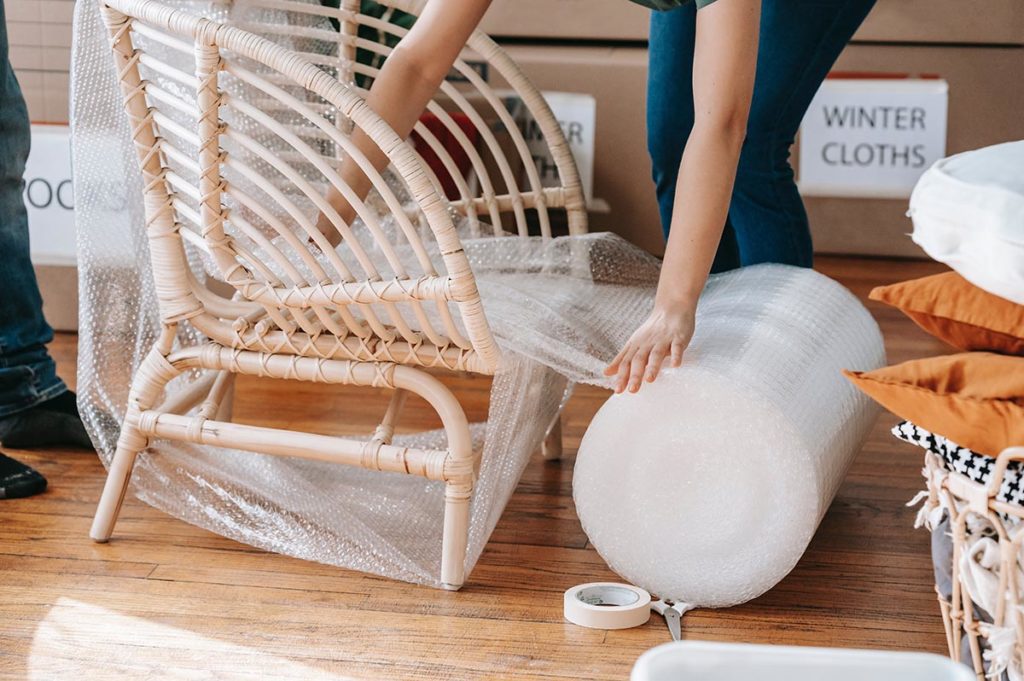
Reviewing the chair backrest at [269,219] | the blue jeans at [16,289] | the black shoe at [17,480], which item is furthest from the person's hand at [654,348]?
the blue jeans at [16,289]

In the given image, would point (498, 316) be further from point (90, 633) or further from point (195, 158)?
point (90, 633)

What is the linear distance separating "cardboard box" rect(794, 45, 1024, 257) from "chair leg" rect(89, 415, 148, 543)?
1.84m

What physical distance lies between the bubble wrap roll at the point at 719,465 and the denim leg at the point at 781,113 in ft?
1.11

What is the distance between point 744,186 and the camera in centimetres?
163

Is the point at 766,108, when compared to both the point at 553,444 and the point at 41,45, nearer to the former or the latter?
the point at 553,444

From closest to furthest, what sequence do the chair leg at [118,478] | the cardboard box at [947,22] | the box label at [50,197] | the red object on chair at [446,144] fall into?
the chair leg at [118,478]
the box label at [50,197]
the red object on chair at [446,144]
the cardboard box at [947,22]

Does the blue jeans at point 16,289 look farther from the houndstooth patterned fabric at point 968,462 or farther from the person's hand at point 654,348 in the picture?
the houndstooth patterned fabric at point 968,462

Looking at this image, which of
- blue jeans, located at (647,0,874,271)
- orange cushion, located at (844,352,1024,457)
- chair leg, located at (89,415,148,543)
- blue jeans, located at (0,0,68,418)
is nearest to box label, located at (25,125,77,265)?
blue jeans, located at (0,0,68,418)

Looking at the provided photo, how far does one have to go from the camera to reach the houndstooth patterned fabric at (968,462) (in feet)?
2.88

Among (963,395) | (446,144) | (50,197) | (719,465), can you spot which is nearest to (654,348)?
(719,465)

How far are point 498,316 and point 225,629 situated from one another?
0.43m

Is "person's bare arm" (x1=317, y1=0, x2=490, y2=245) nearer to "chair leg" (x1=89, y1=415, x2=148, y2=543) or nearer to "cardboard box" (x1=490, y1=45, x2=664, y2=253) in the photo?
"chair leg" (x1=89, y1=415, x2=148, y2=543)

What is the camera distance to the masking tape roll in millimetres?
1249

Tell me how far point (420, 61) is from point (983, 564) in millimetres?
793
